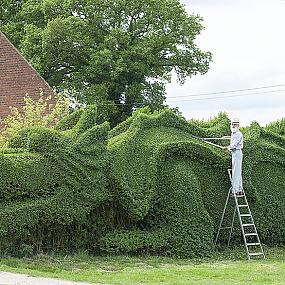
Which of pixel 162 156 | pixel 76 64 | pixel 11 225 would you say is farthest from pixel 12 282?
pixel 76 64

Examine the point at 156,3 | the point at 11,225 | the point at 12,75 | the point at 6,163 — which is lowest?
the point at 11,225

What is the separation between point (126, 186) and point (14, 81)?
1066 cm

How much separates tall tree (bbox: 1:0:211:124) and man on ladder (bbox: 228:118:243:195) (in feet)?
61.5

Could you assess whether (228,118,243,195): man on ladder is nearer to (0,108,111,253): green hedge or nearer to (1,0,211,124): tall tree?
(0,108,111,253): green hedge

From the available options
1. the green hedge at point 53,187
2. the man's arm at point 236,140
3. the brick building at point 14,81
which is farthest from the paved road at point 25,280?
the brick building at point 14,81

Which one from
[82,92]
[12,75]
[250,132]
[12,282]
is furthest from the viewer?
[82,92]

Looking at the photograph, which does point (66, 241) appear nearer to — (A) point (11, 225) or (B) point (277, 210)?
(A) point (11, 225)

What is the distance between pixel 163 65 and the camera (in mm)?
37812

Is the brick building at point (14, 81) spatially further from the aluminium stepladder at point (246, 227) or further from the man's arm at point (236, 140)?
the man's arm at point (236, 140)

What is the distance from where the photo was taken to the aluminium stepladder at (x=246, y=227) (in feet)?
54.6

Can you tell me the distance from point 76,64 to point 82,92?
104 inches

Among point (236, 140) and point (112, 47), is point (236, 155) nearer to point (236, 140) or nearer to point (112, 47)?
point (236, 140)

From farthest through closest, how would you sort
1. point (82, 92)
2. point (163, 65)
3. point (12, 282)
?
point (163, 65)
point (82, 92)
point (12, 282)

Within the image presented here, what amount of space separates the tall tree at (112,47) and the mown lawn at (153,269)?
20.5 metres
